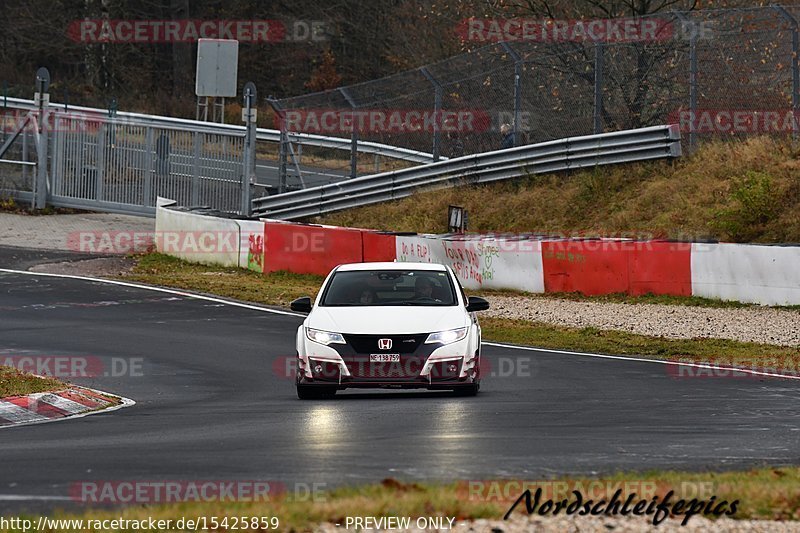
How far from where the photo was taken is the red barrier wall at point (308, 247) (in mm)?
26750

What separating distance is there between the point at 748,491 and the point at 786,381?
7.85m

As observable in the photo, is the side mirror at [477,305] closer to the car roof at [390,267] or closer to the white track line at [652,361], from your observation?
the car roof at [390,267]

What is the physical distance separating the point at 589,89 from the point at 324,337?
16822 millimetres

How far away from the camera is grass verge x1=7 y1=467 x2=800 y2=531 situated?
7031 mm

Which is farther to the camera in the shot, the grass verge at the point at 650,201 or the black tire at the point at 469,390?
the grass verge at the point at 650,201

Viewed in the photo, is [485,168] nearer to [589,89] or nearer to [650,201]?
[589,89]

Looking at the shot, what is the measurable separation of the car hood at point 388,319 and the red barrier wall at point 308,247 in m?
12.4

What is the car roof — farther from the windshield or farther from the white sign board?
the white sign board

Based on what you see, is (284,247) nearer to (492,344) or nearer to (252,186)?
(252,186)

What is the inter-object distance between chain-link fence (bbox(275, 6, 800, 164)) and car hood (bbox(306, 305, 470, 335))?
1425 cm

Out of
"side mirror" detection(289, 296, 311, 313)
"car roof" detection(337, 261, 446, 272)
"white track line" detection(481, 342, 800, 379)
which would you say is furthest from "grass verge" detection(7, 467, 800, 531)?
"white track line" detection(481, 342, 800, 379)

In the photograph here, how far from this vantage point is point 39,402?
532 inches

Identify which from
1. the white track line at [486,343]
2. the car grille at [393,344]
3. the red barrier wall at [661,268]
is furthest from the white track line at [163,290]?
the car grille at [393,344]

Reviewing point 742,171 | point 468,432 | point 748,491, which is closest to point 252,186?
point 742,171
